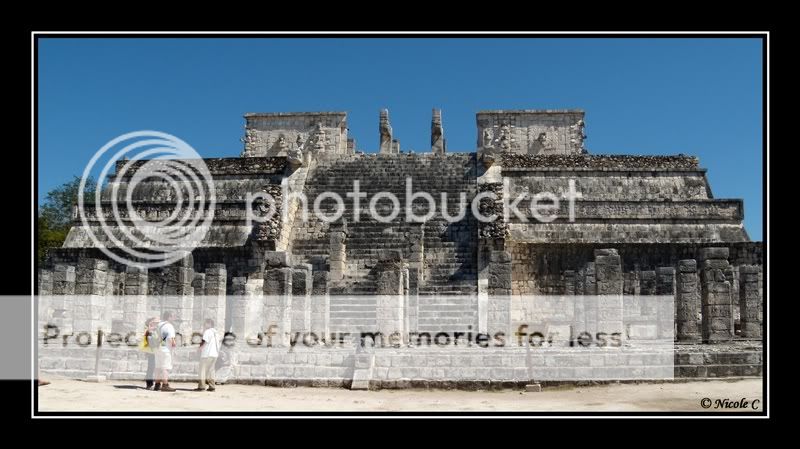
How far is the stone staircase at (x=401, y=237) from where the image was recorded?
18.9 m

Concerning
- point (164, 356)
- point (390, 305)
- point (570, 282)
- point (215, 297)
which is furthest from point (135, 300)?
point (570, 282)

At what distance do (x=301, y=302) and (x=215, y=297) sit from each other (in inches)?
93.3

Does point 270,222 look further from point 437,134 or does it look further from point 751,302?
point 751,302

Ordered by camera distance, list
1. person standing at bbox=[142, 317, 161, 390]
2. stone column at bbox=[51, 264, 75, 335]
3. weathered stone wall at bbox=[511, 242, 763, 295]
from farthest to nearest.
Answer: weathered stone wall at bbox=[511, 242, 763, 295] → stone column at bbox=[51, 264, 75, 335] → person standing at bbox=[142, 317, 161, 390]

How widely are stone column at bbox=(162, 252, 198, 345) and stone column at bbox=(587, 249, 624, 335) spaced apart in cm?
830

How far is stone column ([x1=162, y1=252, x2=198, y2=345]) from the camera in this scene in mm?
17109

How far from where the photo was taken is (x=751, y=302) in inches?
640

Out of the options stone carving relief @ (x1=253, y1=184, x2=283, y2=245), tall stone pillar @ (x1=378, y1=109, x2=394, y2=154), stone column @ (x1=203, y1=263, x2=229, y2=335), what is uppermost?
tall stone pillar @ (x1=378, y1=109, x2=394, y2=154)

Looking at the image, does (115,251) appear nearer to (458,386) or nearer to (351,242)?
(351,242)

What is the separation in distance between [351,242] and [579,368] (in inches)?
416

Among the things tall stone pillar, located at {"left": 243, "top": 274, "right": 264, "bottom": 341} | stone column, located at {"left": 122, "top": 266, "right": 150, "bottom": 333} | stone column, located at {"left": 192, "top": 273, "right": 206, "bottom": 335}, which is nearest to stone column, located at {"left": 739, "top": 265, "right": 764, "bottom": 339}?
tall stone pillar, located at {"left": 243, "top": 274, "right": 264, "bottom": 341}

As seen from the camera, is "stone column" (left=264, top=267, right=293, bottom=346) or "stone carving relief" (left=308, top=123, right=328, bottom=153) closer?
"stone column" (left=264, top=267, right=293, bottom=346)

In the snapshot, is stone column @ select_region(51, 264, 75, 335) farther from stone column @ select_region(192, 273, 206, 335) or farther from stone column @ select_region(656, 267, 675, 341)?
stone column @ select_region(656, 267, 675, 341)

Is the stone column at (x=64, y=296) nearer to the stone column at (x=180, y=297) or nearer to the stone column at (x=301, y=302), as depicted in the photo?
the stone column at (x=180, y=297)
